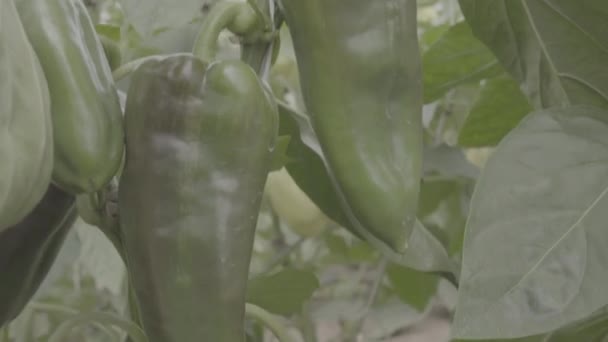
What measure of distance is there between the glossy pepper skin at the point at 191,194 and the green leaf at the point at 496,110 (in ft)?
1.76

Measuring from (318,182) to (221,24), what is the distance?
302mm

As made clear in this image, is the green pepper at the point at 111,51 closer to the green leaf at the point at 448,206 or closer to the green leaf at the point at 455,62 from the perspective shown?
the green leaf at the point at 455,62

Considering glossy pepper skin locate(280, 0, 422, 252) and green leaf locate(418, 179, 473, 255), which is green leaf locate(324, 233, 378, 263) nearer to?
green leaf locate(418, 179, 473, 255)

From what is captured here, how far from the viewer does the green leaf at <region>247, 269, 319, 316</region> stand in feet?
3.71

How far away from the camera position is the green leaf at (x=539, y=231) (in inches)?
24.9

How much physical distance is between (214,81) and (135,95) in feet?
0.16

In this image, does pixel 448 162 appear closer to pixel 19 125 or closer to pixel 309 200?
pixel 309 200

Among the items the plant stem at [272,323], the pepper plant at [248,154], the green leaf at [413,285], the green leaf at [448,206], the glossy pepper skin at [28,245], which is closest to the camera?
the pepper plant at [248,154]

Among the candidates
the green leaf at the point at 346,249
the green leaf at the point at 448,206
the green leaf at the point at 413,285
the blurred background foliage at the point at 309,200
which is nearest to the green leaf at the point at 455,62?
the blurred background foliage at the point at 309,200

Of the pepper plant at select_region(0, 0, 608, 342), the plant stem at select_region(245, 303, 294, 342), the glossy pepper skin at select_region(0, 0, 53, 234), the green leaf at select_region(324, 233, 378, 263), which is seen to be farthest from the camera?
the green leaf at select_region(324, 233, 378, 263)

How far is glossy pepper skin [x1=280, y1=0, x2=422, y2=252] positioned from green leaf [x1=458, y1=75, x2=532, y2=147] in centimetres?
47

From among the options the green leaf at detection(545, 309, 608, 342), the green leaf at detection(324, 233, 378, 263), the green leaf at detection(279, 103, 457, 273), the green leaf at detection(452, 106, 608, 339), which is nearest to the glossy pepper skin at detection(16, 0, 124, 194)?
the green leaf at detection(452, 106, 608, 339)

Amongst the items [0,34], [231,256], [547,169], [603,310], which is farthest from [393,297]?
[0,34]

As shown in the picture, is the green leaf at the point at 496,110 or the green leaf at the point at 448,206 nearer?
the green leaf at the point at 496,110
